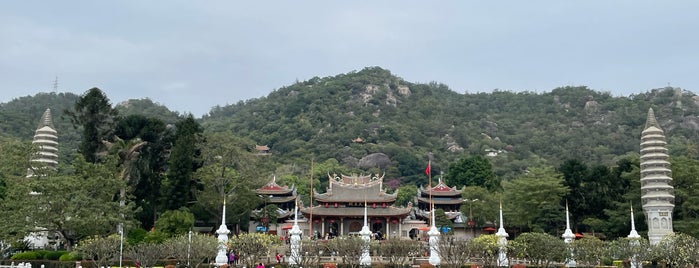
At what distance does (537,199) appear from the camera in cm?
5481

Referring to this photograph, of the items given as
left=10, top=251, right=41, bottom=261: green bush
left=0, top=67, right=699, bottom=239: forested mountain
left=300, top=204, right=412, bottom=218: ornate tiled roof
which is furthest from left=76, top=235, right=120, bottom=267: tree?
left=300, top=204, right=412, bottom=218: ornate tiled roof

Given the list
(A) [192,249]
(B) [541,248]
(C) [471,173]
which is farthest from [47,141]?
(C) [471,173]

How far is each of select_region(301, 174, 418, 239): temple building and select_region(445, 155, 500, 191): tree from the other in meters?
27.2

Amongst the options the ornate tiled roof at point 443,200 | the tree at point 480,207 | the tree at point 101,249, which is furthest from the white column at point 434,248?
the ornate tiled roof at point 443,200

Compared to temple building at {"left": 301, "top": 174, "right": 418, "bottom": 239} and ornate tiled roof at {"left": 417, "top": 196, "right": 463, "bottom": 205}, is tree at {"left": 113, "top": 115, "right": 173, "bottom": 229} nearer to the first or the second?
temple building at {"left": 301, "top": 174, "right": 418, "bottom": 239}

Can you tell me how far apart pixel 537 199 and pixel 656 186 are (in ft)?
30.0

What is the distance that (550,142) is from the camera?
13275 cm

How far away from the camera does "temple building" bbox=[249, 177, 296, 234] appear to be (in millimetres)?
62750

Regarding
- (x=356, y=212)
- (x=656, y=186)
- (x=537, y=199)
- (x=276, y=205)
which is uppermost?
(x=656, y=186)

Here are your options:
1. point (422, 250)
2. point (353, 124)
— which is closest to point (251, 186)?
point (422, 250)

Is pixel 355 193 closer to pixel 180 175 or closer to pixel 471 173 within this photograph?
pixel 180 175

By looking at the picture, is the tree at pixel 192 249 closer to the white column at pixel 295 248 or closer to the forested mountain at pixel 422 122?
the white column at pixel 295 248

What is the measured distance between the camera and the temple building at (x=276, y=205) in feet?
206

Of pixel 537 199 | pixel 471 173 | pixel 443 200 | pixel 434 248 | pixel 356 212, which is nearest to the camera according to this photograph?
pixel 434 248
